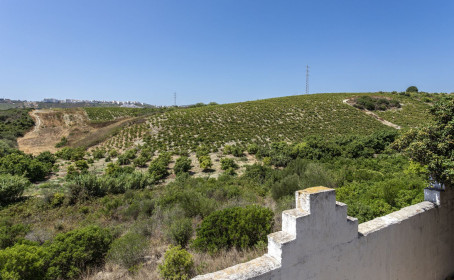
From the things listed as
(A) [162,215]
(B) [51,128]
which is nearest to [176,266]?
(A) [162,215]

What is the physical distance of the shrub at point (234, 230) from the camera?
5.08 meters

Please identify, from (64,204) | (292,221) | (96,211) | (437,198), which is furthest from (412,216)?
(64,204)

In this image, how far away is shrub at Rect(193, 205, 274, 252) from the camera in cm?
508

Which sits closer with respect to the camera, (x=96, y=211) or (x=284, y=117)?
(x=96, y=211)

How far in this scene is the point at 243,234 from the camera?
5207mm

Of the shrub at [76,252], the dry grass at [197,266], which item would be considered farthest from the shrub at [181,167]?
the dry grass at [197,266]

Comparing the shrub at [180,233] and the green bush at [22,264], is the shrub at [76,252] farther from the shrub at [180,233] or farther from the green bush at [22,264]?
the shrub at [180,233]

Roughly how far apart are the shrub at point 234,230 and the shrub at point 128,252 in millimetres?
1264

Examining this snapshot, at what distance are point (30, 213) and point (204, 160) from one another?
1150 cm

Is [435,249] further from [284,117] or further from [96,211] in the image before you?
[284,117]

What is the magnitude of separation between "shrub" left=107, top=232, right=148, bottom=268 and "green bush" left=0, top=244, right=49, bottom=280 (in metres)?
1.25

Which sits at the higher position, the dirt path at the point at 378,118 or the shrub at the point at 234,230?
the dirt path at the point at 378,118

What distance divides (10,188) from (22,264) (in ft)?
34.2

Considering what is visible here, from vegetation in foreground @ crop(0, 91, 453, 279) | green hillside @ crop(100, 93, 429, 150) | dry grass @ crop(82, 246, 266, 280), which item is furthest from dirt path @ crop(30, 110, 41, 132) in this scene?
dry grass @ crop(82, 246, 266, 280)
